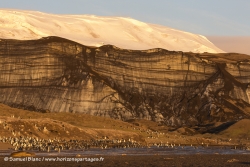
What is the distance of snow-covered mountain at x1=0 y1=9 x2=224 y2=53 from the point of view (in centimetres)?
11175

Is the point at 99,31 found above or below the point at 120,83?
above

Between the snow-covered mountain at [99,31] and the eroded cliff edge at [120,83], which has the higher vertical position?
the snow-covered mountain at [99,31]

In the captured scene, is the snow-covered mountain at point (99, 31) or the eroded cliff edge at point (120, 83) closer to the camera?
the eroded cliff edge at point (120, 83)

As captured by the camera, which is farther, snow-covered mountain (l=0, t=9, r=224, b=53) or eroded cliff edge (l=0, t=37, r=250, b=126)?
snow-covered mountain (l=0, t=9, r=224, b=53)

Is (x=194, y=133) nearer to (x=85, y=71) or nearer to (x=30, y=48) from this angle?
(x=85, y=71)

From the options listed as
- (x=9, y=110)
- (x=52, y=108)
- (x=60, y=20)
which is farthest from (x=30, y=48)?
(x=9, y=110)

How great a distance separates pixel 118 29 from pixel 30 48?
26801mm

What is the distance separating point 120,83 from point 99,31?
21.3m

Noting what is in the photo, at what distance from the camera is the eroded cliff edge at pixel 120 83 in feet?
322

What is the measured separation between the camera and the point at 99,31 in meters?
123

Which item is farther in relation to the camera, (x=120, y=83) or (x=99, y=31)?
(x=99, y=31)

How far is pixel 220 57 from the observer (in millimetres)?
120062

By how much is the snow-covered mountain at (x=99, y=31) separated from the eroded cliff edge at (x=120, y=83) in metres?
6.07

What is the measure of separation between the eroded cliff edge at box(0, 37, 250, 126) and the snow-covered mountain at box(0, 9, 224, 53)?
6067 mm
